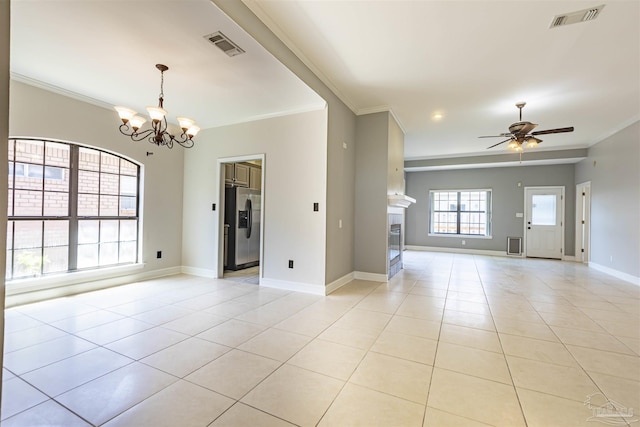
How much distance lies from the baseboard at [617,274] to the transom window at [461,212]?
2547mm

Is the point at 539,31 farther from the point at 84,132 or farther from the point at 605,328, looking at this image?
the point at 84,132

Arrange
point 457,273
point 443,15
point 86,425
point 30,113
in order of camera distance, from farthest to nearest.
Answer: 1. point 457,273
2. point 30,113
3. point 443,15
4. point 86,425

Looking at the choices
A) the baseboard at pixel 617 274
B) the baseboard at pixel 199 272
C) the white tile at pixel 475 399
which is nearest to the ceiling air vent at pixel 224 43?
the white tile at pixel 475 399

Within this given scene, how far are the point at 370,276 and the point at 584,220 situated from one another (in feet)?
21.5

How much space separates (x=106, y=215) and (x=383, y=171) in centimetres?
459

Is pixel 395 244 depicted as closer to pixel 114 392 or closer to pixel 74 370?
pixel 114 392

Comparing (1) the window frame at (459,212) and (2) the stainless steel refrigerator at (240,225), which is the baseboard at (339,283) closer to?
(2) the stainless steel refrigerator at (240,225)

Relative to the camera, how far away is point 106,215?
4527mm

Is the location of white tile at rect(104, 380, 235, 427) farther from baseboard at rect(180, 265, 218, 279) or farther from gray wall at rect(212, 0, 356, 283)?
baseboard at rect(180, 265, 218, 279)

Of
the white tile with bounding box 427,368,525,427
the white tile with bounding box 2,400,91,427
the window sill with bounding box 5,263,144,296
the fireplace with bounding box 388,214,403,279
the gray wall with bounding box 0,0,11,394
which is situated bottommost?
the white tile with bounding box 2,400,91,427

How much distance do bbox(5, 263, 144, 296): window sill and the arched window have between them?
0.48ft

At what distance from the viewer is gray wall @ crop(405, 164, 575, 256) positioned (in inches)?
310

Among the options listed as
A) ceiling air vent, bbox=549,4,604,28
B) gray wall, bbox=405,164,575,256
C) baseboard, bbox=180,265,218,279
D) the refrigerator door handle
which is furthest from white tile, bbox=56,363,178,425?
gray wall, bbox=405,164,575,256

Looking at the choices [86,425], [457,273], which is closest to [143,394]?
[86,425]
